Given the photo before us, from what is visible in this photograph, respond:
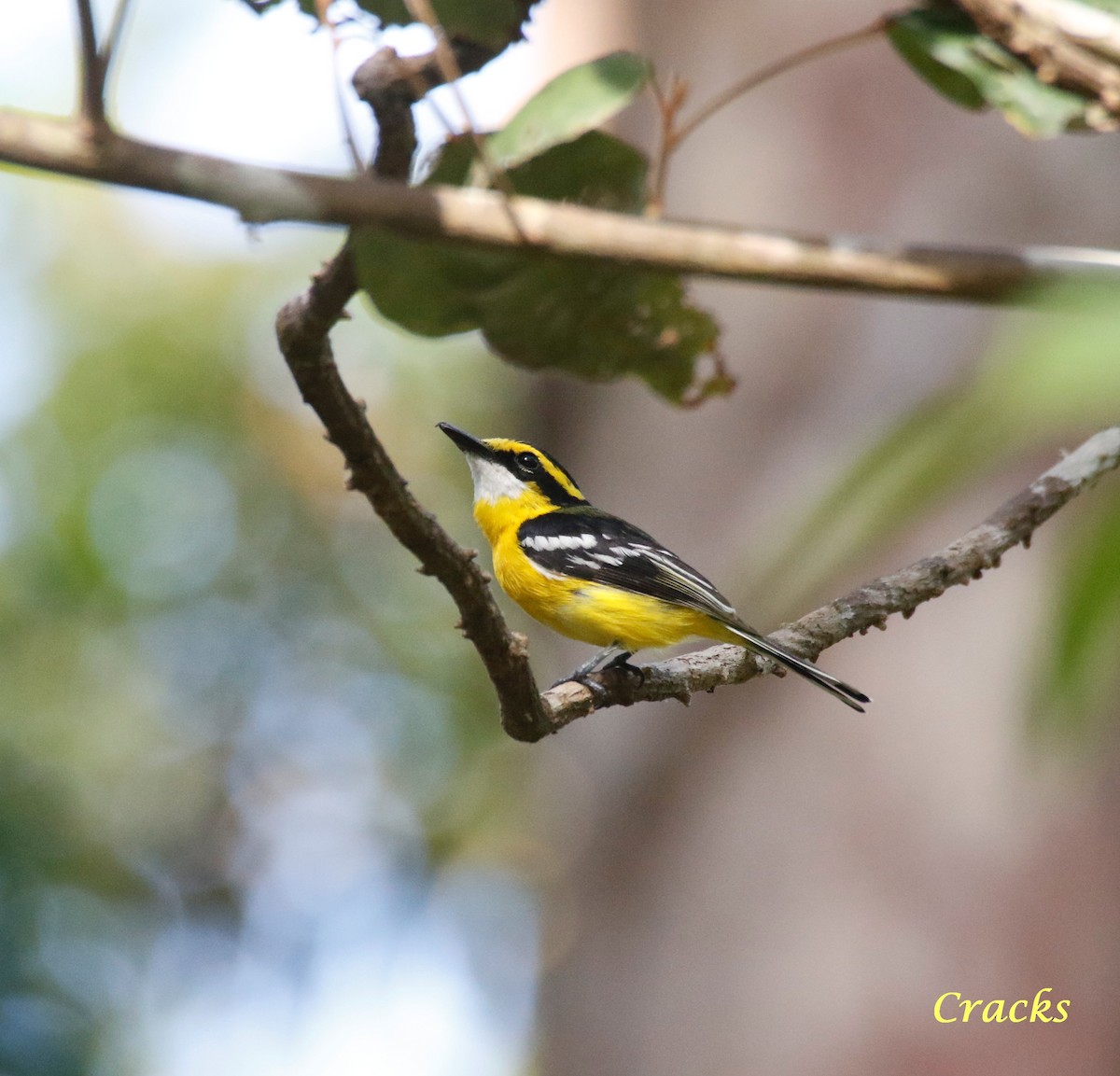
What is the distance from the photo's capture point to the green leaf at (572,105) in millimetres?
1610

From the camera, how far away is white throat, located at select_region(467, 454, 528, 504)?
4414 millimetres

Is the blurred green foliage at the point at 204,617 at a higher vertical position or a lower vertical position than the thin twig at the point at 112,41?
lower

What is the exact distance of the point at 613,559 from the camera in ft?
13.0

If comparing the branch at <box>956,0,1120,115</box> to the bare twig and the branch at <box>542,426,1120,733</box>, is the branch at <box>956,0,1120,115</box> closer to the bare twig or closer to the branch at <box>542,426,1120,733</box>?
the bare twig

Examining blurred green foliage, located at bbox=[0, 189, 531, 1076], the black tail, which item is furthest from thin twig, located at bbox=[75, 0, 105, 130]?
blurred green foliage, located at bbox=[0, 189, 531, 1076]

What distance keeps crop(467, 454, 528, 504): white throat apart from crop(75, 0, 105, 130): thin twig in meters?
3.35

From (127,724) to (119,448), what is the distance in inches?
89.1

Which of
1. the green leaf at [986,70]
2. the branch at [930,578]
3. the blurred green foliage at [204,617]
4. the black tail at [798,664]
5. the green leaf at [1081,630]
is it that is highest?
the green leaf at [1081,630]

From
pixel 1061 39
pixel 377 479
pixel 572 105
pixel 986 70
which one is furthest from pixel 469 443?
pixel 1061 39

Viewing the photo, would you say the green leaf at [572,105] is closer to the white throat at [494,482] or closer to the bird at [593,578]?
the bird at [593,578]

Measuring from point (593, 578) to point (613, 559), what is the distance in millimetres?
112

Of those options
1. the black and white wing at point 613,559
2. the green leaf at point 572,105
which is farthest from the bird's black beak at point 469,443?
the green leaf at point 572,105

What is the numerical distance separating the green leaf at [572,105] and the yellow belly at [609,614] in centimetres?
221

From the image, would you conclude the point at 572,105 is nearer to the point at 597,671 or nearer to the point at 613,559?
the point at 597,671
